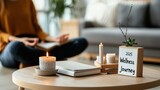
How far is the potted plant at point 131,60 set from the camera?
162cm

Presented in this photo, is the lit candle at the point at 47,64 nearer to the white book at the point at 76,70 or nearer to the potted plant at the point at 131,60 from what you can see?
the white book at the point at 76,70

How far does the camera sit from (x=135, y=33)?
3.59 meters

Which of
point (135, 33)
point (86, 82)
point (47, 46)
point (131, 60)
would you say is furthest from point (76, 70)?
point (135, 33)

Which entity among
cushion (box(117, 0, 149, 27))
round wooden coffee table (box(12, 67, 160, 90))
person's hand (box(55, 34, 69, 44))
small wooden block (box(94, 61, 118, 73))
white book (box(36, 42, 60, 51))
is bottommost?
round wooden coffee table (box(12, 67, 160, 90))

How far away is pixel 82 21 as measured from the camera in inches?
161

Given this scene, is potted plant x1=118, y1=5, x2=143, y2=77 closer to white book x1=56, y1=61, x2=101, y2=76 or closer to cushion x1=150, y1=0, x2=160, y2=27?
white book x1=56, y1=61, x2=101, y2=76

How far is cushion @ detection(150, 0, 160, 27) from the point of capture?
4047 millimetres

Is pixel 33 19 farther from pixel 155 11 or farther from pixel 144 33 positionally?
pixel 155 11

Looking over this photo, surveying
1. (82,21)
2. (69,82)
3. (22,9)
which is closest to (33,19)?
(22,9)

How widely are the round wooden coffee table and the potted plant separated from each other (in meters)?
0.04

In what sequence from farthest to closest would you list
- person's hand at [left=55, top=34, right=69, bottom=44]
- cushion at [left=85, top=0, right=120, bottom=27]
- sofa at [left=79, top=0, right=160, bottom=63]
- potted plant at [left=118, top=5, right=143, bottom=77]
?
cushion at [left=85, top=0, right=120, bottom=27]
sofa at [left=79, top=0, right=160, bottom=63]
person's hand at [left=55, top=34, right=69, bottom=44]
potted plant at [left=118, top=5, right=143, bottom=77]

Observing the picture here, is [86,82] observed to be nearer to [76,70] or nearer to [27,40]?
[76,70]

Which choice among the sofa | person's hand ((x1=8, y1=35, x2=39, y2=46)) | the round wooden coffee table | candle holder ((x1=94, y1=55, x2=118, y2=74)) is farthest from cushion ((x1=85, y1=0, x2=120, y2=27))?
the round wooden coffee table

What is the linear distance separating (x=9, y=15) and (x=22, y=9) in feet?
0.51
